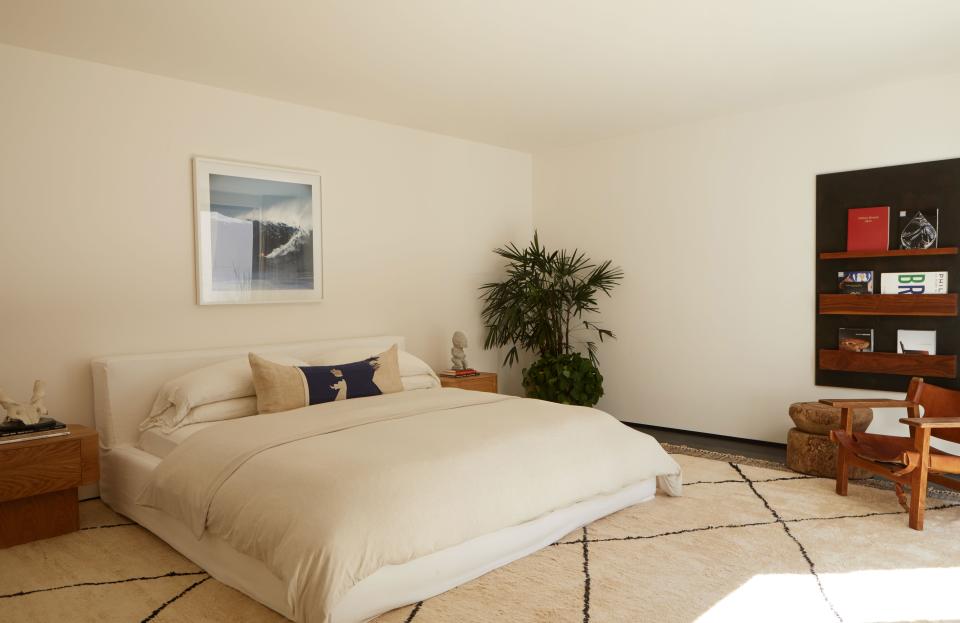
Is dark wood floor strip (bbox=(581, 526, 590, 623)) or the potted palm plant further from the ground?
the potted palm plant

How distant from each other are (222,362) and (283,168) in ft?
4.90

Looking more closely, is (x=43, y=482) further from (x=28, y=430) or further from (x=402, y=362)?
(x=402, y=362)

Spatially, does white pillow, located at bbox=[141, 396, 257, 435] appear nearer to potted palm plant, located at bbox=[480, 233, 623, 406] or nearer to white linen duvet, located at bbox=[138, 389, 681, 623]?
white linen duvet, located at bbox=[138, 389, 681, 623]

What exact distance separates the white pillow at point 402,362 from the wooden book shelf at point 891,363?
290 cm

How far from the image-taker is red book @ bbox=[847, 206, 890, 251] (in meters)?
4.67

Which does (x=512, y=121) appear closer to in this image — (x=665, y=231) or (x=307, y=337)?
(x=665, y=231)

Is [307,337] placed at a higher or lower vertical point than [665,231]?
lower

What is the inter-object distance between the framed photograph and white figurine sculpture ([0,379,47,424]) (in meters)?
1.13

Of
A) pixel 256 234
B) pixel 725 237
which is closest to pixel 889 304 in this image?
pixel 725 237

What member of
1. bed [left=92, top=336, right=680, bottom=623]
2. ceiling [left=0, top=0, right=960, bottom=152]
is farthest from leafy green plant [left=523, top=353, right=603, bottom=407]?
ceiling [left=0, top=0, right=960, bottom=152]

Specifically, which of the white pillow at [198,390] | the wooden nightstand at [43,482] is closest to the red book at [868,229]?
the white pillow at [198,390]

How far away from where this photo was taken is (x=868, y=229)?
473 cm

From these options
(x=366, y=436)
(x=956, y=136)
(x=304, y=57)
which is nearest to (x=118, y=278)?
(x=304, y=57)

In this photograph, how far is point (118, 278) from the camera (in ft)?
13.3
